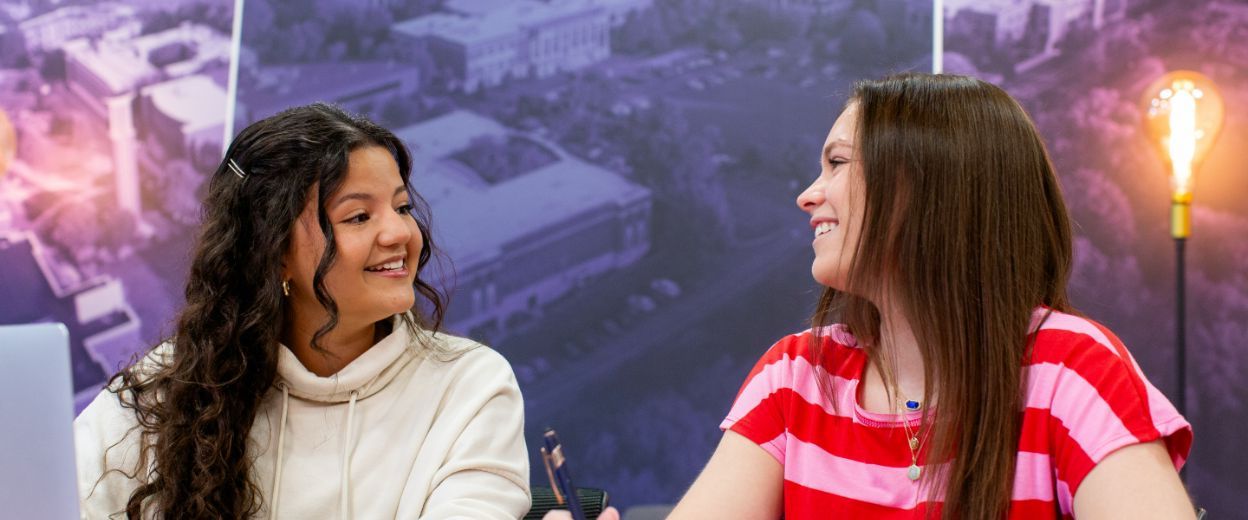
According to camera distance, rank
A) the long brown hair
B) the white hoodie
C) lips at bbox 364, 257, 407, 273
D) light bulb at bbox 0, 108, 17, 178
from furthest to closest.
Answer: light bulb at bbox 0, 108, 17, 178 < lips at bbox 364, 257, 407, 273 < the white hoodie < the long brown hair

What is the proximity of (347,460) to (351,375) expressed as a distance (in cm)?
14

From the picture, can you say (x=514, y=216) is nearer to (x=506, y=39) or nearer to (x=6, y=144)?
(x=506, y=39)

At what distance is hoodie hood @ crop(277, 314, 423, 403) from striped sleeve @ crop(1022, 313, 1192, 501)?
3.37ft

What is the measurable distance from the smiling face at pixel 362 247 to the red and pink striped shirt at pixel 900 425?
625mm

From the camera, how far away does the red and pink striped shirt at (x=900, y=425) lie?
1.26 m

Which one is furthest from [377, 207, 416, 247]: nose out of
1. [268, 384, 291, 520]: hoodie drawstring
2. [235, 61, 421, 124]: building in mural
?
[235, 61, 421, 124]: building in mural

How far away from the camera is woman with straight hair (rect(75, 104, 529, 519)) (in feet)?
5.65

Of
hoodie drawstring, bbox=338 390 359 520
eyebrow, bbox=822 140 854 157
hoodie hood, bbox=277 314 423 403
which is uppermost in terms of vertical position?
eyebrow, bbox=822 140 854 157

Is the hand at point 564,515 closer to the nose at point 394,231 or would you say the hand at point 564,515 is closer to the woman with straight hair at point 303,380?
the woman with straight hair at point 303,380

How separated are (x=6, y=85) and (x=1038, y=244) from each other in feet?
10.5

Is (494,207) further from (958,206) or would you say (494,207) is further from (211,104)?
(958,206)

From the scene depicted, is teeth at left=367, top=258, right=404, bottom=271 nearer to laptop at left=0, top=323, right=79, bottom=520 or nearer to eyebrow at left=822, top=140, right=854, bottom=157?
eyebrow at left=822, top=140, right=854, bottom=157

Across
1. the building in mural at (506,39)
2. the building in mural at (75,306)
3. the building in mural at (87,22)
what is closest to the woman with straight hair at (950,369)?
the building in mural at (506,39)

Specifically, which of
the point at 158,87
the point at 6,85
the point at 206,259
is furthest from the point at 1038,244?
the point at 6,85
